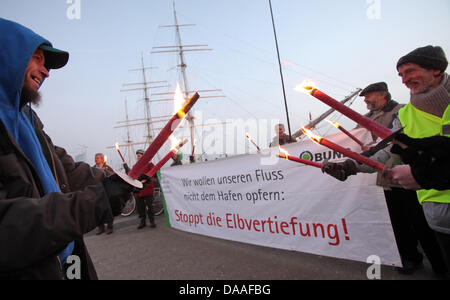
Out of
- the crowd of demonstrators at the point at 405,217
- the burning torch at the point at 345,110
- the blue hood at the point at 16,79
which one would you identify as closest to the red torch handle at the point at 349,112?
the burning torch at the point at 345,110

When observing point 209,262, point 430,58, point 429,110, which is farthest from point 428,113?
point 209,262

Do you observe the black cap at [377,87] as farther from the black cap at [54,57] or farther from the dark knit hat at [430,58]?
the black cap at [54,57]

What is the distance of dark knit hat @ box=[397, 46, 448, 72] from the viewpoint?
57.4 inches

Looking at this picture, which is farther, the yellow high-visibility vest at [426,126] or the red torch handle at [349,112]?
the yellow high-visibility vest at [426,126]

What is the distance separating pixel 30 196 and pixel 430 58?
7.57 feet

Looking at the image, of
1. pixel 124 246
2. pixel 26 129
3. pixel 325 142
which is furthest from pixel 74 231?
pixel 124 246

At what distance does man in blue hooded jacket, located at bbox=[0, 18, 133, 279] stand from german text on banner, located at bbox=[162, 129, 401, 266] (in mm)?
2703

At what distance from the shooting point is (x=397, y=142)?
3.37 ft

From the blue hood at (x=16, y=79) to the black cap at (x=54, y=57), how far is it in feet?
0.51

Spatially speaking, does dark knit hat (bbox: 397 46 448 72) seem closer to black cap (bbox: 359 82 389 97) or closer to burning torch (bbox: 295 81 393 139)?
burning torch (bbox: 295 81 393 139)

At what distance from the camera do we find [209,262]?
145 inches

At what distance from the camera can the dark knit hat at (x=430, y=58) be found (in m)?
1.46

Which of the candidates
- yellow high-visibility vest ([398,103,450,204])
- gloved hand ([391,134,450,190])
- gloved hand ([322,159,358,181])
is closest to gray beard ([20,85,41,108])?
gloved hand ([391,134,450,190])
